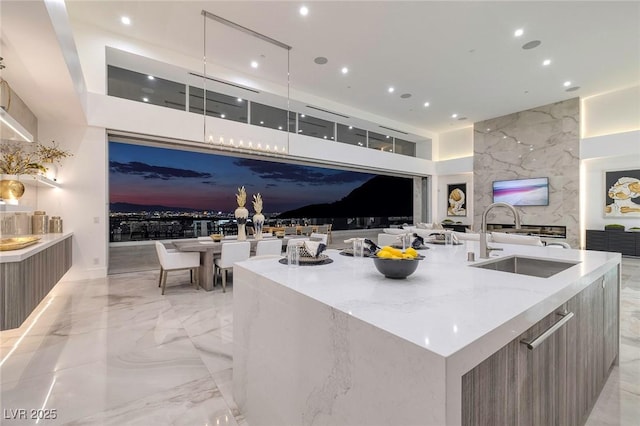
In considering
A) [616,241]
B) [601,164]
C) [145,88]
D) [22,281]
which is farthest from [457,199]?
[22,281]

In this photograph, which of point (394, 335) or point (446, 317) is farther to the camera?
point (446, 317)

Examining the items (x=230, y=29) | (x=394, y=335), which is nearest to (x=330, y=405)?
(x=394, y=335)

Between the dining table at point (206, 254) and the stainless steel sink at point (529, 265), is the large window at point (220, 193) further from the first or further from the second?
the stainless steel sink at point (529, 265)

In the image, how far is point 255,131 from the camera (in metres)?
6.90

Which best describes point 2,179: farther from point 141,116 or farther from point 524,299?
point 524,299

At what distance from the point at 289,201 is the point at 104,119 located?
252 inches

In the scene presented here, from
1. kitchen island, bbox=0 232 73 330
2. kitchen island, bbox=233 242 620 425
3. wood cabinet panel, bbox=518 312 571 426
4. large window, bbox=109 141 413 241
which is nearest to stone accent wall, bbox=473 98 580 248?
large window, bbox=109 141 413 241

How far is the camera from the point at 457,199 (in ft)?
35.8

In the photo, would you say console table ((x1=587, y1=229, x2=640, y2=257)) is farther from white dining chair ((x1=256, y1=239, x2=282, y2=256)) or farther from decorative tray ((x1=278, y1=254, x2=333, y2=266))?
decorative tray ((x1=278, y1=254, x2=333, y2=266))

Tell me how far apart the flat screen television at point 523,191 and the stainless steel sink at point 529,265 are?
7596 millimetres

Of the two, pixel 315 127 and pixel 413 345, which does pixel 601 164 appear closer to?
pixel 315 127

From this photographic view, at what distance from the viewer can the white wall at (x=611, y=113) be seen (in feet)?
24.1

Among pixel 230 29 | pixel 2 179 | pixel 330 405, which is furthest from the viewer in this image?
pixel 230 29

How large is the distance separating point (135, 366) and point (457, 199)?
1107cm
